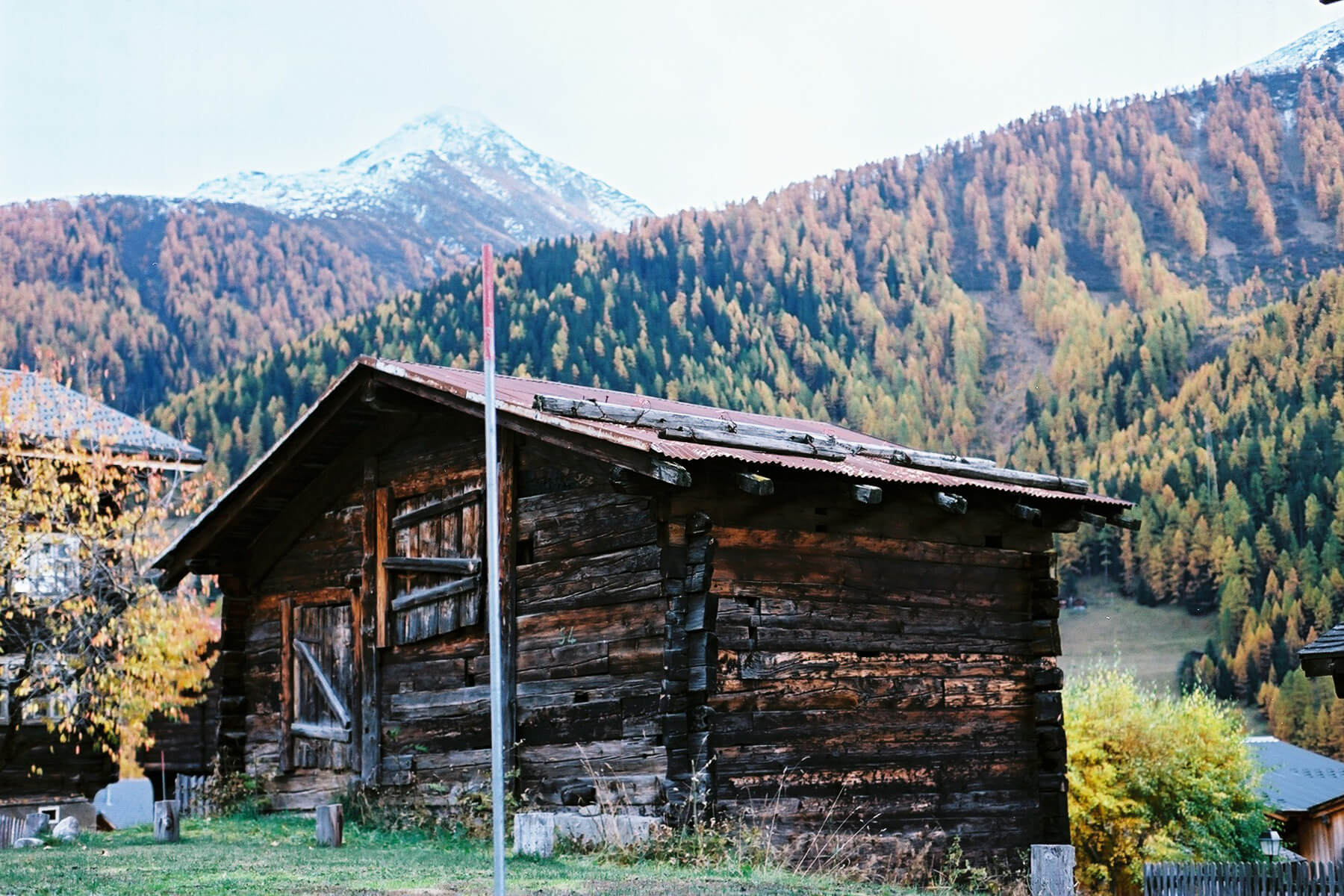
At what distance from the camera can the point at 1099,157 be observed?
563 feet

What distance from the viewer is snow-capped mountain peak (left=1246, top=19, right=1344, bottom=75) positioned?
170 metres

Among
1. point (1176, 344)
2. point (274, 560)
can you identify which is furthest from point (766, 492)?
point (1176, 344)

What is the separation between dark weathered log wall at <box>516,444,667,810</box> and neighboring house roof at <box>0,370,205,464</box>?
11.3 meters

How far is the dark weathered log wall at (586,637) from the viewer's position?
14.4 m

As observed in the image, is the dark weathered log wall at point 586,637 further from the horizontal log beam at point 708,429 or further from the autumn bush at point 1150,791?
the autumn bush at point 1150,791

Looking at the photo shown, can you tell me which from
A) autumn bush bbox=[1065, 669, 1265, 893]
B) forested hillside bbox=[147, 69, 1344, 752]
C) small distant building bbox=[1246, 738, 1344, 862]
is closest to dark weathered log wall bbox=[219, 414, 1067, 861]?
autumn bush bbox=[1065, 669, 1265, 893]

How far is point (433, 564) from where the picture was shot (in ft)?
55.0

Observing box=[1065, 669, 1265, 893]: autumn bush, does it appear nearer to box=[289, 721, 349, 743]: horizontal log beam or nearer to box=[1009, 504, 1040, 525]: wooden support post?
box=[1009, 504, 1040, 525]: wooden support post

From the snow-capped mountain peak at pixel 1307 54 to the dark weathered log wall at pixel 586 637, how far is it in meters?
173

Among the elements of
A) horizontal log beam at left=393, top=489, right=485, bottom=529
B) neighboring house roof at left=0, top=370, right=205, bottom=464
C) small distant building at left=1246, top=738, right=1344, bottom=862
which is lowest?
small distant building at left=1246, top=738, right=1344, bottom=862

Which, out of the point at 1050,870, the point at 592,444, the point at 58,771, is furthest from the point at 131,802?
the point at 1050,870

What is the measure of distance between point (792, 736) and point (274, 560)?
865 cm

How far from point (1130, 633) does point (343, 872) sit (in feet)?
308

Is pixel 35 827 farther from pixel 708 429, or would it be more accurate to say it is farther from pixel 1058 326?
pixel 1058 326
